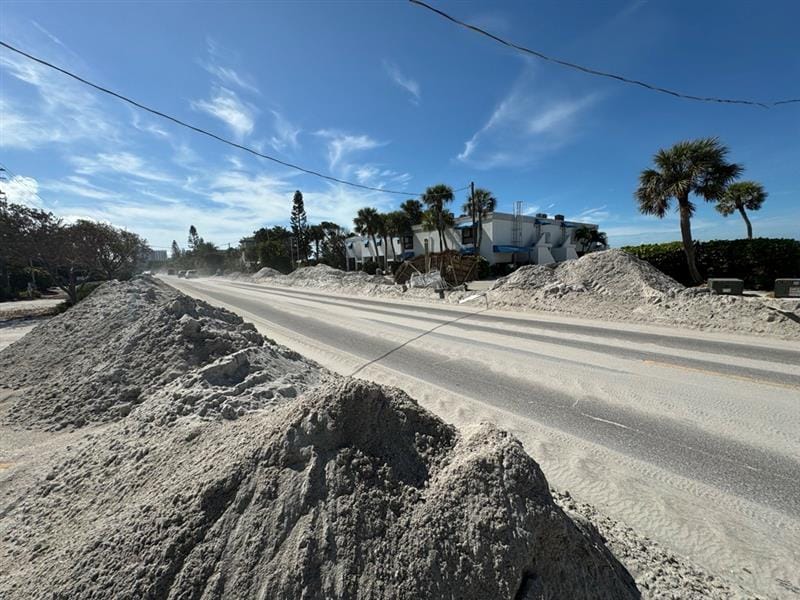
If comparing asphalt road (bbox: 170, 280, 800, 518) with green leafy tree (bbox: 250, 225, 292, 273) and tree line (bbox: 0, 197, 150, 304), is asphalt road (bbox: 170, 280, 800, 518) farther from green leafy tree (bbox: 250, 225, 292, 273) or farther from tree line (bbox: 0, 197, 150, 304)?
green leafy tree (bbox: 250, 225, 292, 273)

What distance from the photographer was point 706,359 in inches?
267

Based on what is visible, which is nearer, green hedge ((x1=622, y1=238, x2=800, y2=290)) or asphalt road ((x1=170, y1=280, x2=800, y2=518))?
asphalt road ((x1=170, y1=280, x2=800, y2=518))

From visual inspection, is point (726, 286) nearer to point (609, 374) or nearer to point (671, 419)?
point (609, 374)

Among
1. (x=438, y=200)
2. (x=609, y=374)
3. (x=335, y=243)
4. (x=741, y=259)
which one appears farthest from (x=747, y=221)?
(x=335, y=243)

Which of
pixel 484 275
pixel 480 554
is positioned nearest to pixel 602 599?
pixel 480 554

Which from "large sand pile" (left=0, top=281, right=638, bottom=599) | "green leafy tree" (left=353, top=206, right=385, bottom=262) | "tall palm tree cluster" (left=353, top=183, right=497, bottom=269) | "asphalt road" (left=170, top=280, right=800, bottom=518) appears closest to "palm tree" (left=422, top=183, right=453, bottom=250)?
"tall palm tree cluster" (left=353, top=183, right=497, bottom=269)

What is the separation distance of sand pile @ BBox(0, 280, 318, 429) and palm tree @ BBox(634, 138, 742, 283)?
20102mm

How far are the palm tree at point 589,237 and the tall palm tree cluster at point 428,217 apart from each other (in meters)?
17.0

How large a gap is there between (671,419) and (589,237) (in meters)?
48.9

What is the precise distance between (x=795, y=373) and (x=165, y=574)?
9.23 metres

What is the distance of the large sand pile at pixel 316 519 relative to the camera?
5.58ft

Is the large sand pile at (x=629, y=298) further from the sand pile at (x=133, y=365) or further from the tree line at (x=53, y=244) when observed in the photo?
the tree line at (x=53, y=244)

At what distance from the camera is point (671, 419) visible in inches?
172

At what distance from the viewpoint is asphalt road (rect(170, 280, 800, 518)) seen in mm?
3457
